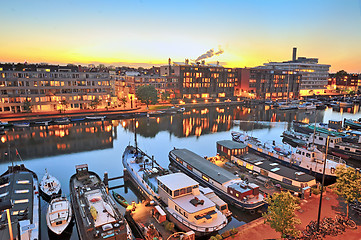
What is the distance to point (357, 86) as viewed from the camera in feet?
655

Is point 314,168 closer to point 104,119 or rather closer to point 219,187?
point 219,187

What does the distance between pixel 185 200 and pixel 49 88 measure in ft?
→ 277

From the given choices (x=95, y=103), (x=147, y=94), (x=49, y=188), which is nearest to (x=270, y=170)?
(x=49, y=188)

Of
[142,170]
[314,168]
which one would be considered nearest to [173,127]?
[142,170]

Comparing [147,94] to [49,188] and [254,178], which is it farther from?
[254,178]

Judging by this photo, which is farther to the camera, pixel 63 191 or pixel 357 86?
pixel 357 86

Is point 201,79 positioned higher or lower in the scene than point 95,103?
higher

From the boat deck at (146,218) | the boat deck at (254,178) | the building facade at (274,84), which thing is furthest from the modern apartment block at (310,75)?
the boat deck at (146,218)

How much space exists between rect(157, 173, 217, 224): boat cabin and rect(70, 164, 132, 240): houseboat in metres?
5.25

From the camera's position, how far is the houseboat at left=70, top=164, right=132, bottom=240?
2092 cm

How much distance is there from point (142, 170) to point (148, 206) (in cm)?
784

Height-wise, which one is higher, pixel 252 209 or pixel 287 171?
pixel 287 171

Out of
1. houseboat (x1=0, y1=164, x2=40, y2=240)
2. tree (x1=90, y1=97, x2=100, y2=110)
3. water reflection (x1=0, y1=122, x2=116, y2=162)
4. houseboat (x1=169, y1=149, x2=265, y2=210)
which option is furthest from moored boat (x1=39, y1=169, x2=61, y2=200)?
tree (x1=90, y1=97, x2=100, y2=110)

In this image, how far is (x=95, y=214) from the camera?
22.5 metres
